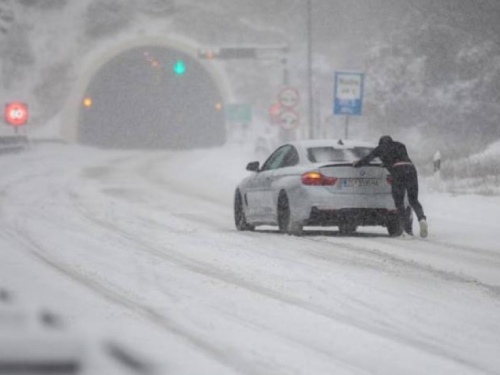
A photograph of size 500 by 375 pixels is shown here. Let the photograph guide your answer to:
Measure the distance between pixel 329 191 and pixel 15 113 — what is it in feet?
118

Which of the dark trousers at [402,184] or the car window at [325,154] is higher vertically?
the car window at [325,154]

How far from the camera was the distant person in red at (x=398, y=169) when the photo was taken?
47.0 ft

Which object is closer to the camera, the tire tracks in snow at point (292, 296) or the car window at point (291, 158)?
the tire tracks in snow at point (292, 296)

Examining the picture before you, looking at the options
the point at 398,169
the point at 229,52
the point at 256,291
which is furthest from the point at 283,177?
the point at 229,52

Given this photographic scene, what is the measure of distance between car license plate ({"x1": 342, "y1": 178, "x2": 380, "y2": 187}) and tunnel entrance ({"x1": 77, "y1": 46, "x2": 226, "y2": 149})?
4735 centimetres

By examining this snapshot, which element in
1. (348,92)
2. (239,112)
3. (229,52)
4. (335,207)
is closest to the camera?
(335,207)

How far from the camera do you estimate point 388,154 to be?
568 inches

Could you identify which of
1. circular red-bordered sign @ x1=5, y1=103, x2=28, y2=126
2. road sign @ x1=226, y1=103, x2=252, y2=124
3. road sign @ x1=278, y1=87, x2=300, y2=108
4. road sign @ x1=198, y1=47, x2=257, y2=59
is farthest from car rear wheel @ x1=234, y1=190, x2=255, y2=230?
road sign @ x1=226, y1=103, x2=252, y2=124

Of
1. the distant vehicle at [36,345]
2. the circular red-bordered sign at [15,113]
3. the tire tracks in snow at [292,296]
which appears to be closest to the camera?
the distant vehicle at [36,345]

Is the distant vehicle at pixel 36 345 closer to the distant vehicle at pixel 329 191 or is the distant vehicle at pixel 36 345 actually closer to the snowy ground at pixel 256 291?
the snowy ground at pixel 256 291

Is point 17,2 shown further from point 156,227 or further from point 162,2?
point 156,227

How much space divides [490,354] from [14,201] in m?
14.6

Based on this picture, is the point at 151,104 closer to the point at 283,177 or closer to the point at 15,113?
the point at 15,113

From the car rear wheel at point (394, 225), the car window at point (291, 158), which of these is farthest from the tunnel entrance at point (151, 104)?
the car rear wheel at point (394, 225)
